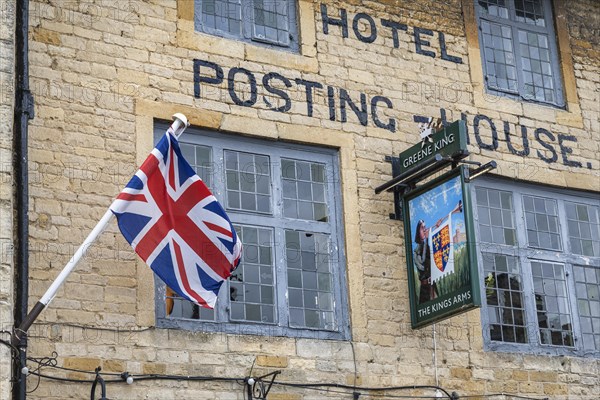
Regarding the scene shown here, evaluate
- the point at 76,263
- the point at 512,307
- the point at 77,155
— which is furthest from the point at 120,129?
the point at 512,307

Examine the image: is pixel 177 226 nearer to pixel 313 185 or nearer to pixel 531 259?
pixel 313 185

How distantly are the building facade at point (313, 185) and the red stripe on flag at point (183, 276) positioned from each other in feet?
2.24

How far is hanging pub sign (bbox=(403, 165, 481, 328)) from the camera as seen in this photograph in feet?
37.3

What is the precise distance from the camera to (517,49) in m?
14.2

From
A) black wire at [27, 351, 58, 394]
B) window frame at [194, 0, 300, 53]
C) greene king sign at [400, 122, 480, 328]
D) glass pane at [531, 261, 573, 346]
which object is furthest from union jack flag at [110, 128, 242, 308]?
glass pane at [531, 261, 573, 346]

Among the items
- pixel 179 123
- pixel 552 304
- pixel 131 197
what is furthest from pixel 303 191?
pixel 552 304

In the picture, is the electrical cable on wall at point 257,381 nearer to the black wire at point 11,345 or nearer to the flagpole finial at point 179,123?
the black wire at point 11,345

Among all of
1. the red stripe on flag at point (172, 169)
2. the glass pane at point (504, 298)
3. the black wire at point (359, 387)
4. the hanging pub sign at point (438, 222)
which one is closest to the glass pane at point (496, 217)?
the glass pane at point (504, 298)

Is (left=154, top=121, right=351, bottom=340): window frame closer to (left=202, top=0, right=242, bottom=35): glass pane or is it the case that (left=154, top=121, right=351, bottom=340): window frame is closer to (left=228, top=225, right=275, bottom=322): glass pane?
(left=228, top=225, right=275, bottom=322): glass pane

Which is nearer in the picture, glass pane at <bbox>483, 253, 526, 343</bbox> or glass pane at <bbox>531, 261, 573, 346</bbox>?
glass pane at <bbox>483, 253, 526, 343</bbox>

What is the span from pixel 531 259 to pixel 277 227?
9.49 ft

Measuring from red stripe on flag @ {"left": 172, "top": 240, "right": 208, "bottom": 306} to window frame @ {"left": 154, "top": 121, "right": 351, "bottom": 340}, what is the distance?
0.77 meters

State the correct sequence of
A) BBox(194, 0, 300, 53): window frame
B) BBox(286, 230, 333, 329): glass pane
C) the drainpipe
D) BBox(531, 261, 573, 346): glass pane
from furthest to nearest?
BBox(531, 261, 573, 346): glass pane
BBox(194, 0, 300, 53): window frame
BBox(286, 230, 333, 329): glass pane
the drainpipe

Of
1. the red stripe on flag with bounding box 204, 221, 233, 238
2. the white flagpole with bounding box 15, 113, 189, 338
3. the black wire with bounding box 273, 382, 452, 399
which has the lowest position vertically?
the black wire with bounding box 273, 382, 452, 399
